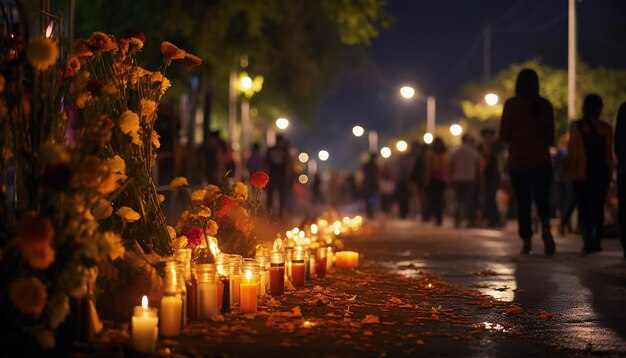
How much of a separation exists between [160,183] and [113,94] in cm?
1287

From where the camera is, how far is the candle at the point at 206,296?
6.59m

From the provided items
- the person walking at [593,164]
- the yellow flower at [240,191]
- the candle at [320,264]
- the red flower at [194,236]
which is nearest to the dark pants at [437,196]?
the person walking at [593,164]

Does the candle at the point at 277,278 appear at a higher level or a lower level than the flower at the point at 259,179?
lower

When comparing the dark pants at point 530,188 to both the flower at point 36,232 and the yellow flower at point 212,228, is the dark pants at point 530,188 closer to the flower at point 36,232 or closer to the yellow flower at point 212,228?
the yellow flower at point 212,228

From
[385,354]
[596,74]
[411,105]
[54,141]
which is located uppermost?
[411,105]

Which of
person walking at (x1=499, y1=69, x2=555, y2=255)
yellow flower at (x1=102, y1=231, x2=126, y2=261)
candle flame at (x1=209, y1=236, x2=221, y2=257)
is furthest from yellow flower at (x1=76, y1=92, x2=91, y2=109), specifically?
person walking at (x1=499, y1=69, x2=555, y2=255)

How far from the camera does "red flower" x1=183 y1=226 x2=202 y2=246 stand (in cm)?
797

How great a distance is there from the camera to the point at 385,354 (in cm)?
567

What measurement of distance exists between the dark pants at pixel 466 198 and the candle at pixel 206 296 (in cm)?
1513

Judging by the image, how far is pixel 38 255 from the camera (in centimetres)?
522

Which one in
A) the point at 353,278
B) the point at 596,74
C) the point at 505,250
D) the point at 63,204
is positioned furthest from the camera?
the point at 596,74

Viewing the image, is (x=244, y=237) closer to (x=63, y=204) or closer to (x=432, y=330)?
(x=432, y=330)

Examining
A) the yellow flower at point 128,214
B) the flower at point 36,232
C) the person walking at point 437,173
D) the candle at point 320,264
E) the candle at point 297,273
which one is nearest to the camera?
the flower at point 36,232

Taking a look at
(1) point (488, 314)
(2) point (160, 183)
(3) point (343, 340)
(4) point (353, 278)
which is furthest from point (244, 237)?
(2) point (160, 183)
